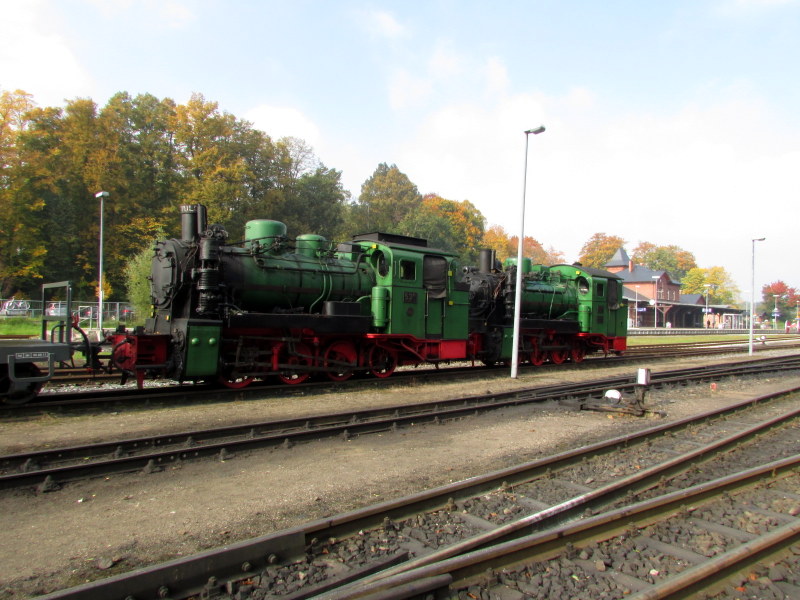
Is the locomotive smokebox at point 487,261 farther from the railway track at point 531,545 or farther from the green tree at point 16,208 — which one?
the green tree at point 16,208

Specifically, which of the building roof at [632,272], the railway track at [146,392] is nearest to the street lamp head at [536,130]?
the railway track at [146,392]

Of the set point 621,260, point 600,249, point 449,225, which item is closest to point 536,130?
point 449,225

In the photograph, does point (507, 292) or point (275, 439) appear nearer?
point (275, 439)

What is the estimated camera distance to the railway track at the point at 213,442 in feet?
19.8

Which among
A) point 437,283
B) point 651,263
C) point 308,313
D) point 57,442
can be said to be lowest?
point 57,442

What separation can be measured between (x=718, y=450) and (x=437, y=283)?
8.38 m

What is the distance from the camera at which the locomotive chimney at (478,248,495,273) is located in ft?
61.5

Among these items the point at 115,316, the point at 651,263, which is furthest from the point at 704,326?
the point at 115,316

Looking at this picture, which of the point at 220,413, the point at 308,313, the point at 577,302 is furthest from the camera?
the point at 577,302

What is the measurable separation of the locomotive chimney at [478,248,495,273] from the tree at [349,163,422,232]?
47128 mm

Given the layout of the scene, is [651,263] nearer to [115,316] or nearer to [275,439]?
[115,316]

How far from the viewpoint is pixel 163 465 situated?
21.1 ft

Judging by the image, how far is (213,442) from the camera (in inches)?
295

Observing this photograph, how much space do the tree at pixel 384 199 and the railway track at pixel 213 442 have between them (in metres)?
56.2
